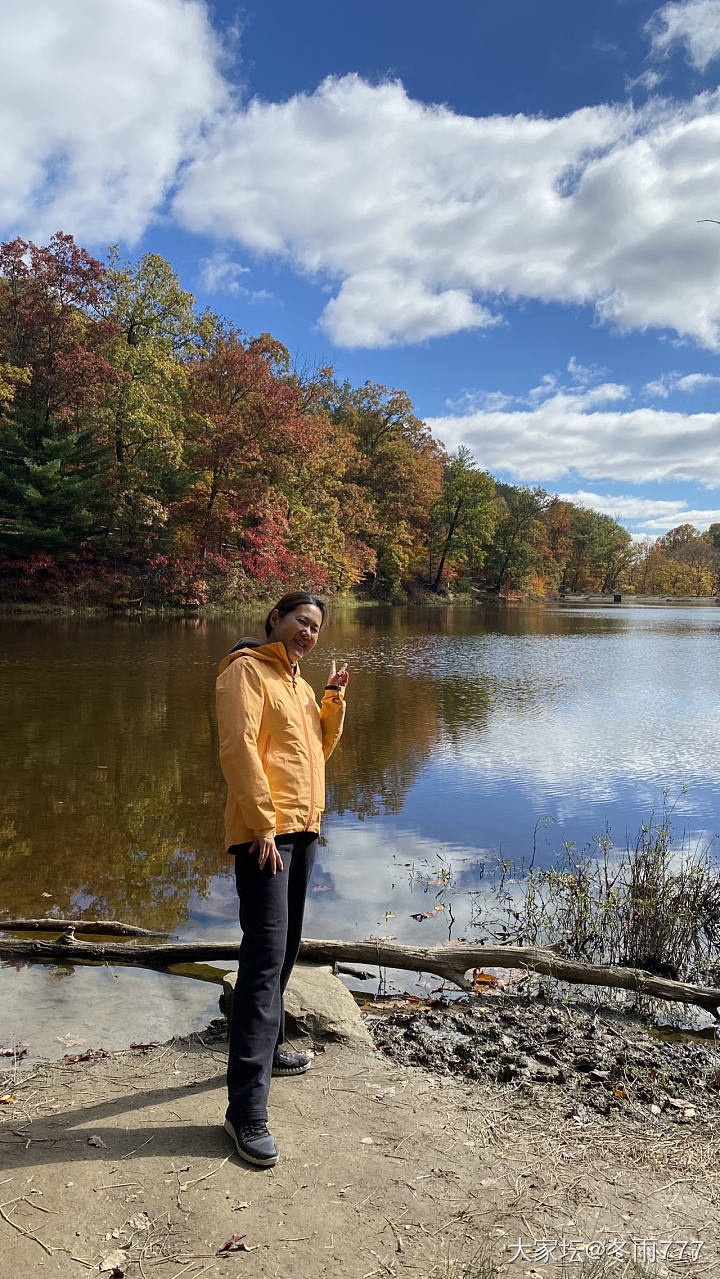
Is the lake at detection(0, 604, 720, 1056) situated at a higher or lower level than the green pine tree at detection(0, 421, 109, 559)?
lower

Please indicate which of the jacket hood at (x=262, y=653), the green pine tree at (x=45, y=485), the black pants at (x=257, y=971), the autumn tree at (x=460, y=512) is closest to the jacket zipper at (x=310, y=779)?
the jacket hood at (x=262, y=653)

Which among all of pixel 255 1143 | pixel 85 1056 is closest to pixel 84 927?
pixel 85 1056

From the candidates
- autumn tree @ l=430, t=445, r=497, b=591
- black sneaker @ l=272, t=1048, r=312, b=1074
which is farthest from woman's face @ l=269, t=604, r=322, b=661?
autumn tree @ l=430, t=445, r=497, b=591

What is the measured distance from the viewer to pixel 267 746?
Result: 2.92 metres

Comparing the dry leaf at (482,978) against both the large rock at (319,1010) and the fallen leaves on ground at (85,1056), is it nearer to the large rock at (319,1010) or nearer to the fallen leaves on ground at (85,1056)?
the large rock at (319,1010)

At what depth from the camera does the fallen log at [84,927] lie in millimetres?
4602

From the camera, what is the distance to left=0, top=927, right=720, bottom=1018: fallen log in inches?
167

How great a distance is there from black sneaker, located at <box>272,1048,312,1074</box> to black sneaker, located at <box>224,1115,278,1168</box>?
1.76 ft

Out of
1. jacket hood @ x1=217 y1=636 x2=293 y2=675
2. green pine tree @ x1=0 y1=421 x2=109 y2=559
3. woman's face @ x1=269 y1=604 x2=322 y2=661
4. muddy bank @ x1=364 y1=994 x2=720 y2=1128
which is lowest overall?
muddy bank @ x1=364 y1=994 x2=720 y2=1128

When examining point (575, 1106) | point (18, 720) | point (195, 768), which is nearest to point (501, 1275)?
point (575, 1106)

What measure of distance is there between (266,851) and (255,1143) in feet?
3.11

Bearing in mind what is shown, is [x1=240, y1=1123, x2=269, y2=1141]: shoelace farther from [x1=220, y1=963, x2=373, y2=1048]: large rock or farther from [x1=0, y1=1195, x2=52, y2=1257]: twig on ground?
[x1=220, y1=963, x2=373, y2=1048]: large rock

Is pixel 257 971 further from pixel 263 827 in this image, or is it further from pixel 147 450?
pixel 147 450

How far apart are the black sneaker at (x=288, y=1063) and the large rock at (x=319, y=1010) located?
272 mm
